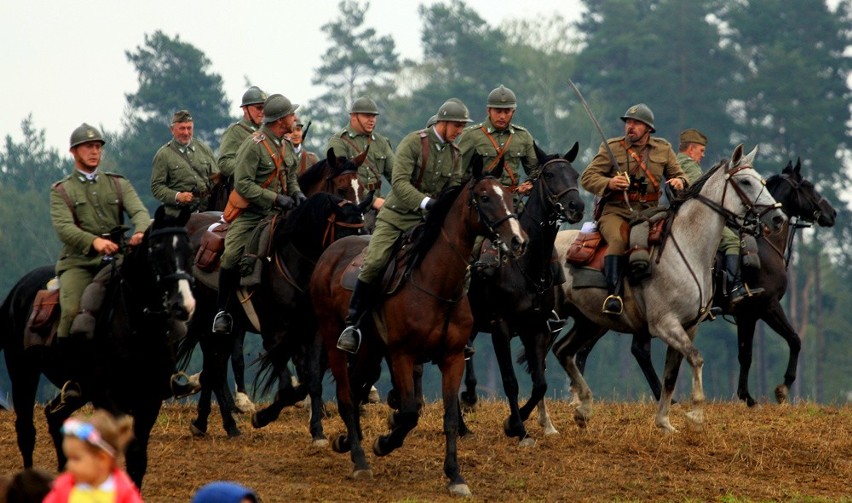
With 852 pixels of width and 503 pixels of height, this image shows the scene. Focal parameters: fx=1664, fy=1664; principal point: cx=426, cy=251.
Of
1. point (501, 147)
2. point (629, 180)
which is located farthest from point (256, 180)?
point (629, 180)

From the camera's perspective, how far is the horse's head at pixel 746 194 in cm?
1791

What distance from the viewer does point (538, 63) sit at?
90125 mm

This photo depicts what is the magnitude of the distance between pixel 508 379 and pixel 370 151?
5.04 m

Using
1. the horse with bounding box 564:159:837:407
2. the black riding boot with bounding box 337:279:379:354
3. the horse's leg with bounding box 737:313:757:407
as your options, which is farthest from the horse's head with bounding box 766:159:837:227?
the black riding boot with bounding box 337:279:379:354

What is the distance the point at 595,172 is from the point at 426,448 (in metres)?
3.98

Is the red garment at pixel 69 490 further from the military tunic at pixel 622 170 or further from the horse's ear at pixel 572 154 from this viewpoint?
the military tunic at pixel 622 170

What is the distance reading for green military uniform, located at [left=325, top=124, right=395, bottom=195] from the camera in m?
21.1

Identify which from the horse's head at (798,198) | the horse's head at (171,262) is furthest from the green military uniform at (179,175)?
the horse's head at (171,262)

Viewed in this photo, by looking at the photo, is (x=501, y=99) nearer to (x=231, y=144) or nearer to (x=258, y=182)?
(x=258, y=182)

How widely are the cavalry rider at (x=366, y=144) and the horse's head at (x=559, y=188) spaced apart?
4.18 meters

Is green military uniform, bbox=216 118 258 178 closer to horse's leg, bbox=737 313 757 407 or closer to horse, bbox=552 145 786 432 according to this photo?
horse, bbox=552 145 786 432

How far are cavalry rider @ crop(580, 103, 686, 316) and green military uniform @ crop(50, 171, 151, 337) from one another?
603 cm

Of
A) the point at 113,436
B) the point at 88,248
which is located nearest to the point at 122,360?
the point at 88,248

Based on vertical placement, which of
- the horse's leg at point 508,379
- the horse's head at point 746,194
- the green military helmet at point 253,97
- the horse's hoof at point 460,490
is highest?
the green military helmet at point 253,97
